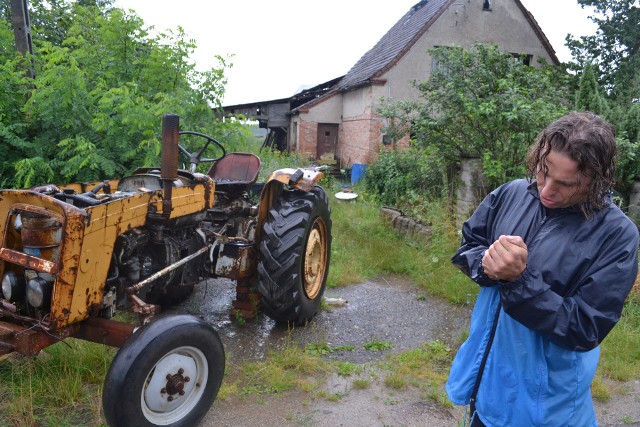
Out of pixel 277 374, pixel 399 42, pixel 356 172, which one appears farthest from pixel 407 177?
pixel 399 42

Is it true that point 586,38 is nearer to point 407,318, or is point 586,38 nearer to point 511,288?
point 407,318

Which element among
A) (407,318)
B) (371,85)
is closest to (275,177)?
(407,318)

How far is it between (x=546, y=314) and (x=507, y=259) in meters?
0.20

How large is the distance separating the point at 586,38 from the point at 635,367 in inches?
673

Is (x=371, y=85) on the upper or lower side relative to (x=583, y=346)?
upper

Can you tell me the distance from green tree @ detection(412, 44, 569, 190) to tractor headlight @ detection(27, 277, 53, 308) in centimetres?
526

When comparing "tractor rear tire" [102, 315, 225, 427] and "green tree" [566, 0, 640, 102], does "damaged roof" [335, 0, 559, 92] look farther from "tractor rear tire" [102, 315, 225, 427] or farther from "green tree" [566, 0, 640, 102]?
"tractor rear tire" [102, 315, 225, 427]

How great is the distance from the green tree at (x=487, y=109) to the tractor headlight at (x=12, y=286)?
5.33m

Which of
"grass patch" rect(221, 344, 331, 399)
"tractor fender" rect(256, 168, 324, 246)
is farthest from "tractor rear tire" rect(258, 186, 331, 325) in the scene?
"grass patch" rect(221, 344, 331, 399)

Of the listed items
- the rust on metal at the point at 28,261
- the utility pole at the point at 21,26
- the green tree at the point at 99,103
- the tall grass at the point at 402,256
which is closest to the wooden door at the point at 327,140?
the tall grass at the point at 402,256

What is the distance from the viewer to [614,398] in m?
3.29

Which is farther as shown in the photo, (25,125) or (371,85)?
(371,85)

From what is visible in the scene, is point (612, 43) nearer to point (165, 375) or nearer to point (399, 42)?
point (399, 42)

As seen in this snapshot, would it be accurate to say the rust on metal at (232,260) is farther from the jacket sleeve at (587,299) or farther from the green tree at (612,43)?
the green tree at (612,43)
